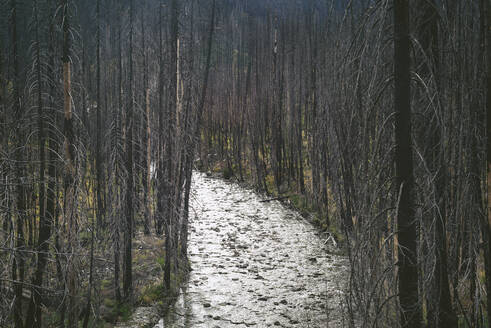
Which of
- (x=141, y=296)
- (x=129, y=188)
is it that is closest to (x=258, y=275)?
(x=141, y=296)

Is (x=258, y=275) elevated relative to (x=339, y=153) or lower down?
lower down

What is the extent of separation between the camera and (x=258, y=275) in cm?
750

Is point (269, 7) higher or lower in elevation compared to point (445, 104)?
higher

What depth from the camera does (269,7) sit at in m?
20.2

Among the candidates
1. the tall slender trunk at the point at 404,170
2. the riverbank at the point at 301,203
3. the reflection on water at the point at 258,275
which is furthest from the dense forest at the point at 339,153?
the reflection on water at the point at 258,275

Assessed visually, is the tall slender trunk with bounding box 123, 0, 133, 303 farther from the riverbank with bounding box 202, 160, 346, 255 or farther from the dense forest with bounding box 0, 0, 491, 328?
the riverbank with bounding box 202, 160, 346, 255

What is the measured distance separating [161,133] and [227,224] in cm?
492

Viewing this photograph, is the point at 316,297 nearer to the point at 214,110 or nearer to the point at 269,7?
the point at 269,7

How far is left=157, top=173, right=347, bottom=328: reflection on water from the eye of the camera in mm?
5844

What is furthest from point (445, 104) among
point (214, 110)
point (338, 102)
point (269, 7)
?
point (214, 110)

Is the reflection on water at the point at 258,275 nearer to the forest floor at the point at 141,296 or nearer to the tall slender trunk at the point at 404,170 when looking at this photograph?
the forest floor at the point at 141,296

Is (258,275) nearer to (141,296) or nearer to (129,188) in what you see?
(141,296)

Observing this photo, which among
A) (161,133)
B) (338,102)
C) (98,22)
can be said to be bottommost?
(161,133)

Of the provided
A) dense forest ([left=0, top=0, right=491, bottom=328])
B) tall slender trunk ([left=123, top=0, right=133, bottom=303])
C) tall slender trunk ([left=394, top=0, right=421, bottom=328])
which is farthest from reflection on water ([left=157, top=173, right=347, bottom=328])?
tall slender trunk ([left=394, top=0, right=421, bottom=328])
